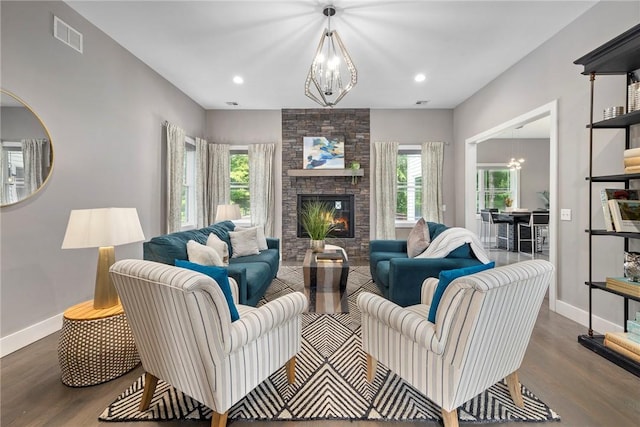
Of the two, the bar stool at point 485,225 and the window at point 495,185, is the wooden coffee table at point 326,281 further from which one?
the window at point 495,185

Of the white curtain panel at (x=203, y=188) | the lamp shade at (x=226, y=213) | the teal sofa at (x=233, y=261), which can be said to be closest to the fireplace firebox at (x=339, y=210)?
the lamp shade at (x=226, y=213)

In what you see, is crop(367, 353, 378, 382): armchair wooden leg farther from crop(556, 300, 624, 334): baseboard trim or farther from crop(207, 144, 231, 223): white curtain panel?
crop(207, 144, 231, 223): white curtain panel

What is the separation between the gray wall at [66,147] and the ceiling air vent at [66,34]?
0.04 metres

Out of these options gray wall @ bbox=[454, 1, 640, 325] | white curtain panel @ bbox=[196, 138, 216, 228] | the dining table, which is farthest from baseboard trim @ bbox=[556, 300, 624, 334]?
white curtain panel @ bbox=[196, 138, 216, 228]

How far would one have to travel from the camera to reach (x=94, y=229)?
1.92 m

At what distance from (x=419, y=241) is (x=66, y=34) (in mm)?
4185

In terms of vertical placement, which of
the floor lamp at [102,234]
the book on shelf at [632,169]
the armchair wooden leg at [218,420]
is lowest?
the armchair wooden leg at [218,420]

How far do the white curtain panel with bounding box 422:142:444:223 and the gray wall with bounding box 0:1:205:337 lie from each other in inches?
192

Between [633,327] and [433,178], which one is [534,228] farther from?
[633,327]

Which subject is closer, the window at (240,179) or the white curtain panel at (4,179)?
the white curtain panel at (4,179)

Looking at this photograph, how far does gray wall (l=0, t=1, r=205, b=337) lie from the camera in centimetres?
228

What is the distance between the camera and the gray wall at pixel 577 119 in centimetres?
250

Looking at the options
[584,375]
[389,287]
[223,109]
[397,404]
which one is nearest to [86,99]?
[223,109]

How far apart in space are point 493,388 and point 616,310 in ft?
5.20
